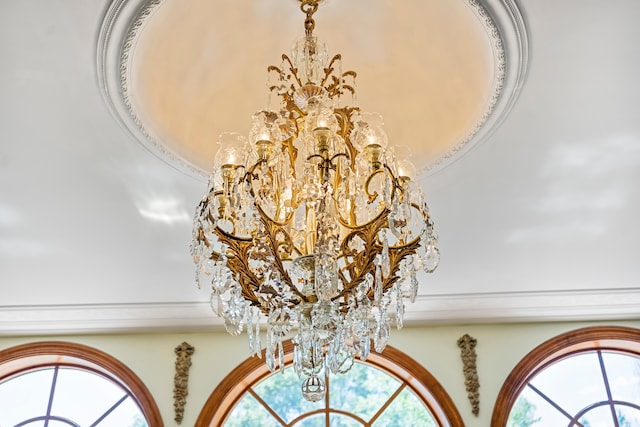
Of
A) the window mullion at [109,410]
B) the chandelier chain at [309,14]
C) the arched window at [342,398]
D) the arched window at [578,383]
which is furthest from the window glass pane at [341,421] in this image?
the chandelier chain at [309,14]

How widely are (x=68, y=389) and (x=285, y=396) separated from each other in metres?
1.83

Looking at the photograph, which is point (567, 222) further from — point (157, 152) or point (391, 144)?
point (157, 152)

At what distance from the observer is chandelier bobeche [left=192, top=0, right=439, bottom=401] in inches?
102

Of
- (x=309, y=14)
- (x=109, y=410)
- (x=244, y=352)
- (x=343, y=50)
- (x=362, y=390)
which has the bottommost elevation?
(x=109, y=410)

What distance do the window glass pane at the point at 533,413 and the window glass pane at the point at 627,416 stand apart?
407 millimetres

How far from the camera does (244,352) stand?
17.4 feet

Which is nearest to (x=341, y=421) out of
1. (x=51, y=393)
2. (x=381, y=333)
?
(x=51, y=393)

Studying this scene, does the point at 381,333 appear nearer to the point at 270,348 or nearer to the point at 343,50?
the point at 270,348

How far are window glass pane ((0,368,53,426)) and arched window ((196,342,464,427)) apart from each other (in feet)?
4.66

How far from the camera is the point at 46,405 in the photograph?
208 inches

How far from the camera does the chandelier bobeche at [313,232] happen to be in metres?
2.60

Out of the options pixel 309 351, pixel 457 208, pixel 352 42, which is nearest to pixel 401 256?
pixel 309 351

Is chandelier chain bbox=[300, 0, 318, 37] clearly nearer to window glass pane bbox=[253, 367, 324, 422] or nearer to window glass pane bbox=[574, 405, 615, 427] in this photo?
window glass pane bbox=[253, 367, 324, 422]

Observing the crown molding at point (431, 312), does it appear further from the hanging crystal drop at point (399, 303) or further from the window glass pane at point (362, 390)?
the hanging crystal drop at point (399, 303)
